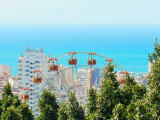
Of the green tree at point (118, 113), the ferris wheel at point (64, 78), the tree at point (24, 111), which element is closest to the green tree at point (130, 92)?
the ferris wheel at point (64, 78)

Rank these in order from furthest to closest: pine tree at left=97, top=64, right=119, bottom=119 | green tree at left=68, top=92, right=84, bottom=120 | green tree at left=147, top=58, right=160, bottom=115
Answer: green tree at left=68, top=92, right=84, bottom=120 < pine tree at left=97, top=64, right=119, bottom=119 < green tree at left=147, top=58, right=160, bottom=115

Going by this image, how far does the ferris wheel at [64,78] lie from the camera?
13709 mm

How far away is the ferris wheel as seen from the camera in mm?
13709

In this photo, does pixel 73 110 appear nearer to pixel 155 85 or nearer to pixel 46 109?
pixel 46 109

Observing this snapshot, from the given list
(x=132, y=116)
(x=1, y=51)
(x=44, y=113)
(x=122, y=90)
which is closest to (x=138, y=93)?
(x=122, y=90)

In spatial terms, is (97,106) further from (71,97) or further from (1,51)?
(1,51)

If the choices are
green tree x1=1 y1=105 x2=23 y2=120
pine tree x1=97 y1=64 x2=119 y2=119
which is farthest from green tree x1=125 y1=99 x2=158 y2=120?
green tree x1=1 y1=105 x2=23 y2=120

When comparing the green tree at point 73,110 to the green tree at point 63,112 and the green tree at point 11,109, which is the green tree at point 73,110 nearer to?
the green tree at point 63,112

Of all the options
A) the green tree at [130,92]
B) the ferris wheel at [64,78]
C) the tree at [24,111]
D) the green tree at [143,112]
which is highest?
the ferris wheel at [64,78]

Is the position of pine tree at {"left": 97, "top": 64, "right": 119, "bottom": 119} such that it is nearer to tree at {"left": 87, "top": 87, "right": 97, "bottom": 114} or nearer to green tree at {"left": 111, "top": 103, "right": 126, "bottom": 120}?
tree at {"left": 87, "top": 87, "right": 97, "bottom": 114}

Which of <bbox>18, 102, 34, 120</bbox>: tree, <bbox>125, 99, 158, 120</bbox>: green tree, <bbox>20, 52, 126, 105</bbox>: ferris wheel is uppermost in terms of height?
<bbox>20, 52, 126, 105</bbox>: ferris wheel

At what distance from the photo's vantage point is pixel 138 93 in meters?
10.9

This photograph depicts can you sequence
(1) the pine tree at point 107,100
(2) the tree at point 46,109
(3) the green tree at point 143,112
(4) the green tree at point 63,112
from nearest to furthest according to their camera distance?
(3) the green tree at point 143,112 → (1) the pine tree at point 107,100 → (4) the green tree at point 63,112 → (2) the tree at point 46,109

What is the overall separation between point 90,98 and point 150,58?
1.93m
